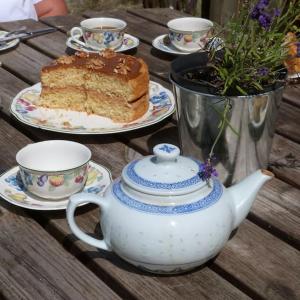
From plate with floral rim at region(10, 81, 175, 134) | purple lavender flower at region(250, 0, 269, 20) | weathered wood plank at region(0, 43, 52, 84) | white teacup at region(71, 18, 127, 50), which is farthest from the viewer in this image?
white teacup at region(71, 18, 127, 50)

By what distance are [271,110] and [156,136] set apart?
0.35 metres

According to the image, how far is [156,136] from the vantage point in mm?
1504

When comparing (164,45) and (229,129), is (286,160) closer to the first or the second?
(229,129)

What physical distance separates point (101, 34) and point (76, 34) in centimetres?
17

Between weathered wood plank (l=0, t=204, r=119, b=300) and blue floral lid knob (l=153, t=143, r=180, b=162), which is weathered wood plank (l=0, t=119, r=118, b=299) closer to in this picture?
weathered wood plank (l=0, t=204, r=119, b=300)

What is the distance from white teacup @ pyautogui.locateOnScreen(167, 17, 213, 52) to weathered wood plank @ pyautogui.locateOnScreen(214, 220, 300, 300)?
0.87 m

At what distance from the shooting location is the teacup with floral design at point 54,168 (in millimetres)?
1164

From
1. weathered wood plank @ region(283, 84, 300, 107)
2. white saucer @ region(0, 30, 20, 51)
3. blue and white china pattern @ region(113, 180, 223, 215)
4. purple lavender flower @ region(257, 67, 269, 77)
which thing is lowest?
white saucer @ region(0, 30, 20, 51)

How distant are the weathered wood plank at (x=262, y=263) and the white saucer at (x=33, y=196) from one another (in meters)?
0.28

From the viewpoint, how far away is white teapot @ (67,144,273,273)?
948 millimetres

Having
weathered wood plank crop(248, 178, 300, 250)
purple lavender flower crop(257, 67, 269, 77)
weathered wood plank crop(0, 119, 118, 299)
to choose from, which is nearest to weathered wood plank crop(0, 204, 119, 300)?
weathered wood plank crop(0, 119, 118, 299)

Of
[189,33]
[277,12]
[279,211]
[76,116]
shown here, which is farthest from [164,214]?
[189,33]

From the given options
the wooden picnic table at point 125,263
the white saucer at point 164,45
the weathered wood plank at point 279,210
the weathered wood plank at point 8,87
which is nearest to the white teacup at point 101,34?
the white saucer at point 164,45

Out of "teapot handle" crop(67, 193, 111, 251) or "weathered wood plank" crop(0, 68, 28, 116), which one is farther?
"weathered wood plank" crop(0, 68, 28, 116)
